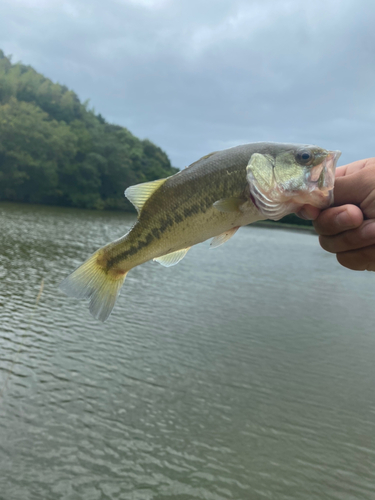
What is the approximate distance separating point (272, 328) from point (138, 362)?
7485mm

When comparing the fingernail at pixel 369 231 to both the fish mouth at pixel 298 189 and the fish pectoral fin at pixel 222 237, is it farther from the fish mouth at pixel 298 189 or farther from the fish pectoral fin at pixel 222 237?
the fish pectoral fin at pixel 222 237

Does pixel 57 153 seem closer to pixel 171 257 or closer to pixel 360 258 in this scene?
pixel 171 257

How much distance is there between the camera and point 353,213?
88.9 inches

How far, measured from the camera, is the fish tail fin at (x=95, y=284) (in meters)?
2.45

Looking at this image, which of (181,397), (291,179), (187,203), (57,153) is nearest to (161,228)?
(187,203)

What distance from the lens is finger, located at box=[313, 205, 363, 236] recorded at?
226 cm

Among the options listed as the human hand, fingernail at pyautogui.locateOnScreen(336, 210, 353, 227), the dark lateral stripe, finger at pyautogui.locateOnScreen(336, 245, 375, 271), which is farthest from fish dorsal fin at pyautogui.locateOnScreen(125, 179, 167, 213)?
finger at pyautogui.locateOnScreen(336, 245, 375, 271)

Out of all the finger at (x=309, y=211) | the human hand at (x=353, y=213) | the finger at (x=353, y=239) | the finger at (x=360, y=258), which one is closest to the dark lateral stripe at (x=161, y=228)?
the finger at (x=309, y=211)

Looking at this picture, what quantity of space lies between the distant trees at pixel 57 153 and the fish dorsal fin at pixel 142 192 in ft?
224

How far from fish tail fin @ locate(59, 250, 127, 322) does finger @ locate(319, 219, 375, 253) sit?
1.44 meters

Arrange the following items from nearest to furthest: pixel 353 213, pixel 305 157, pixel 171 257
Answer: pixel 305 157 → pixel 353 213 → pixel 171 257

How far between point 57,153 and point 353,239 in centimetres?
7435

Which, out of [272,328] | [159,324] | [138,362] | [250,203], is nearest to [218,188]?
[250,203]

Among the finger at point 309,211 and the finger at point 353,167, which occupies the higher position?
the finger at point 353,167
